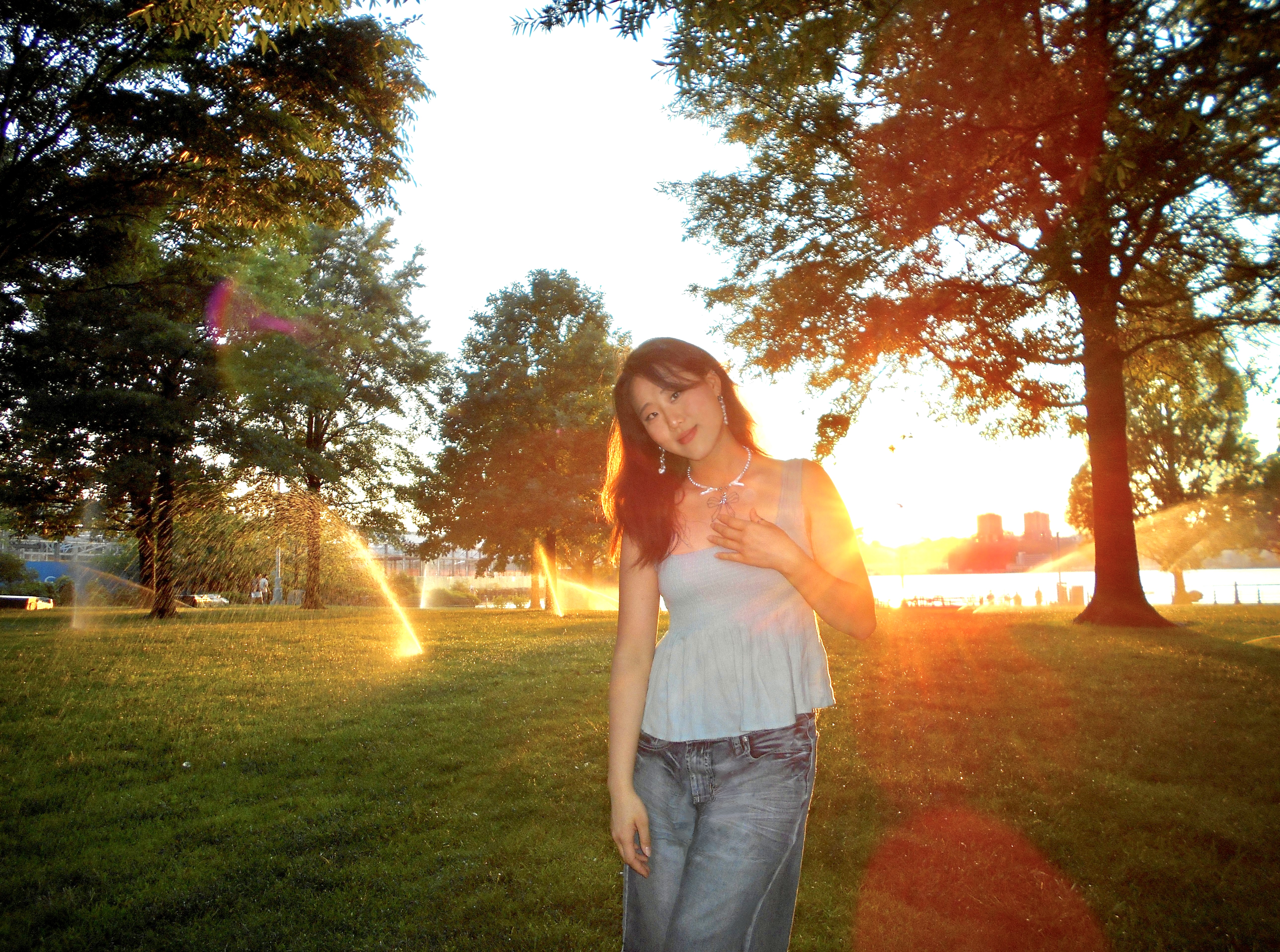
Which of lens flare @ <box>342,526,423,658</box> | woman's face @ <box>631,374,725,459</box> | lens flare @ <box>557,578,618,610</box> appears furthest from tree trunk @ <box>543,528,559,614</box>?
woman's face @ <box>631,374,725,459</box>

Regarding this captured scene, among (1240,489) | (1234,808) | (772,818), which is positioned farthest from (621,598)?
(1240,489)

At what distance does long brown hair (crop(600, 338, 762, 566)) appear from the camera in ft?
9.50

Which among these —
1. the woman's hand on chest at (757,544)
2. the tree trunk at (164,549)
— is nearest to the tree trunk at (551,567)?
the tree trunk at (164,549)

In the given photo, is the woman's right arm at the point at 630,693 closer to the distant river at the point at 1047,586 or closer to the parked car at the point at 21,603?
the distant river at the point at 1047,586

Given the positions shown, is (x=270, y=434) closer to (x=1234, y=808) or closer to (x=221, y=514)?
(x=221, y=514)

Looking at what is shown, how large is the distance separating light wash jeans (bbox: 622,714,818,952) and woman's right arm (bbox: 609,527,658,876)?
0.05m

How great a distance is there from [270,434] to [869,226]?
21.2 meters

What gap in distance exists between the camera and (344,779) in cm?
809

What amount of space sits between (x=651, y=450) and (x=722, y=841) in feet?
4.39

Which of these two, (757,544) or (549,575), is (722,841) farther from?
(549,575)

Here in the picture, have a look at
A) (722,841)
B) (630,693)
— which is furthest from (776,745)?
(630,693)

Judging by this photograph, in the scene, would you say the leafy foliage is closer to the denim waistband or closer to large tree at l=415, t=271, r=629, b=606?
large tree at l=415, t=271, r=629, b=606

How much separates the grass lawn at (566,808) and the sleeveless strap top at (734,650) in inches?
113

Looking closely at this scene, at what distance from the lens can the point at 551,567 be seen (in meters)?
40.4
